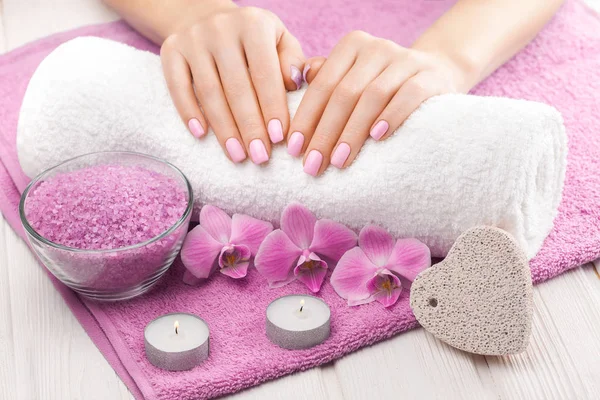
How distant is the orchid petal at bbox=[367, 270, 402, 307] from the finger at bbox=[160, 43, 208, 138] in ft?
1.02

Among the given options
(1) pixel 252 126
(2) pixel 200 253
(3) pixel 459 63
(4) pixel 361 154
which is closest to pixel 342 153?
(4) pixel 361 154

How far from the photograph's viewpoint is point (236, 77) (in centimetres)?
117

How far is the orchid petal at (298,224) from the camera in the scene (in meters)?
1.10

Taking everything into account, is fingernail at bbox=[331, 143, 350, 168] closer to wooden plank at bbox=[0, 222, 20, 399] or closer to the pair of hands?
the pair of hands

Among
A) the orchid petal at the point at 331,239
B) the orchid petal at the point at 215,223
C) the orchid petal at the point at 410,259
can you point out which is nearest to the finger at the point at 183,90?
the orchid petal at the point at 215,223

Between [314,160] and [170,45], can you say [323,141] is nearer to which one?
[314,160]

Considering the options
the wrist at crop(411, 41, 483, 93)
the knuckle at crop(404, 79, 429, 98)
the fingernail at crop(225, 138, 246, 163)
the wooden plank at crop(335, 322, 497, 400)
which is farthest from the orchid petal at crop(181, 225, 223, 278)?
the wrist at crop(411, 41, 483, 93)

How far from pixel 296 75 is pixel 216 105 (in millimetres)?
124

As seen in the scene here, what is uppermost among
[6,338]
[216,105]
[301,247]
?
[216,105]

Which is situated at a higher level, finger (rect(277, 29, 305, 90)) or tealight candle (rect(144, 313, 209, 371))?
finger (rect(277, 29, 305, 90))

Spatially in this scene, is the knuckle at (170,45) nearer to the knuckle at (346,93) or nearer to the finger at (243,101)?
the finger at (243,101)

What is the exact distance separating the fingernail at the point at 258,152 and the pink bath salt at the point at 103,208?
0.10 m

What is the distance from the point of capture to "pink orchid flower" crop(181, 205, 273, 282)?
1107mm

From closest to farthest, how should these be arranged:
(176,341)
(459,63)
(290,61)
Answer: (176,341) → (290,61) → (459,63)
